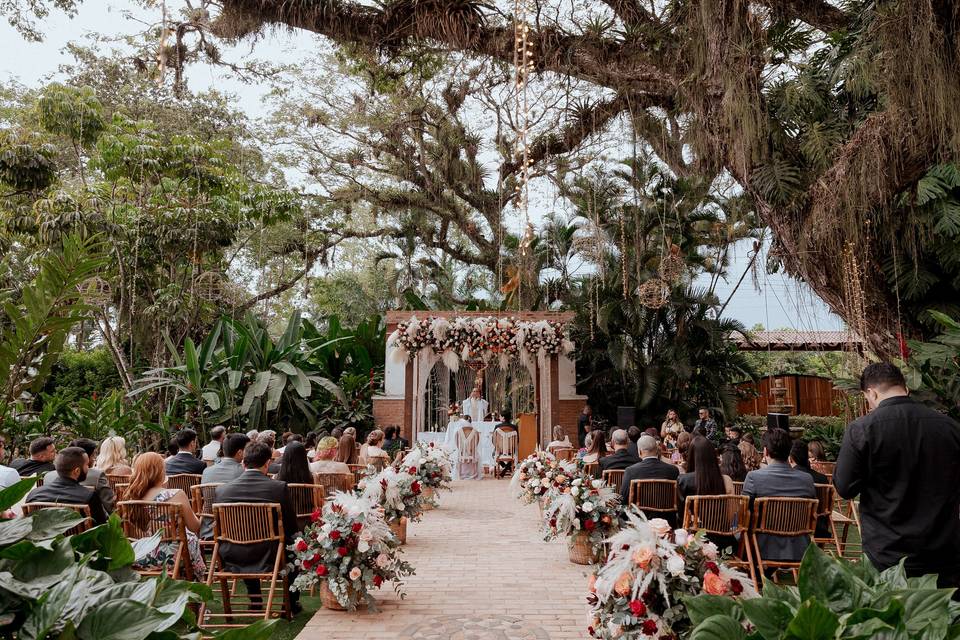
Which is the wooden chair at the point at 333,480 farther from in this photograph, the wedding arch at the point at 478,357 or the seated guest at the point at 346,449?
the wedding arch at the point at 478,357

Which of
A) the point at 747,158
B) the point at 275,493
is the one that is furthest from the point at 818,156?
the point at 275,493

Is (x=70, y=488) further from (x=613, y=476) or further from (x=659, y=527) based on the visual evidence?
(x=613, y=476)

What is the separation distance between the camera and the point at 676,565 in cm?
261

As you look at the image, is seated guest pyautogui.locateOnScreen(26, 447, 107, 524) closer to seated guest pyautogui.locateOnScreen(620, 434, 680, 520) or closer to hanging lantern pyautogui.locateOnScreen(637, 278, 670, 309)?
seated guest pyautogui.locateOnScreen(620, 434, 680, 520)

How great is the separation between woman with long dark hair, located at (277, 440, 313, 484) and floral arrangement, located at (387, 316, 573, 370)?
6.93 meters

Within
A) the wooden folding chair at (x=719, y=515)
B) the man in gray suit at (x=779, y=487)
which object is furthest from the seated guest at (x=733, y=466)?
the man in gray suit at (x=779, y=487)

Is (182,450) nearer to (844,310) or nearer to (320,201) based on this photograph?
(844,310)

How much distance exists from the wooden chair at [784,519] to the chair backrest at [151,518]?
140 inches

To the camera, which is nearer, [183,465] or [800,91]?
[183,465]

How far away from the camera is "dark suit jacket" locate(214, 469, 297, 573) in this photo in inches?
169

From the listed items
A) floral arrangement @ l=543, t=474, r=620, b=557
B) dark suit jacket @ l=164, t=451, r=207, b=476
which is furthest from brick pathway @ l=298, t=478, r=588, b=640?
dark suit jacket @ l=164, t=451, r=207, b=476

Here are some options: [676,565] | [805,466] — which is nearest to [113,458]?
[676,565]

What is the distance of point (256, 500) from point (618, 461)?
3364mm

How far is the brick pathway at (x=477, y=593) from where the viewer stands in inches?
155
